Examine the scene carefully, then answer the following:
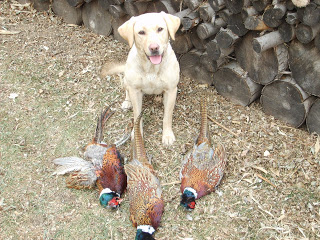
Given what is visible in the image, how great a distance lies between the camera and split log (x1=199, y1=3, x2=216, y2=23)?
3578 millimetres

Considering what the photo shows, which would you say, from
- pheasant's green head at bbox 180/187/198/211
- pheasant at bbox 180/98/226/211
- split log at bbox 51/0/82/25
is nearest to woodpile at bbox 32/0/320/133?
pheasant at bbox 180/98/226/211

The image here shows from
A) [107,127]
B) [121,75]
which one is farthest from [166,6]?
[107,127]

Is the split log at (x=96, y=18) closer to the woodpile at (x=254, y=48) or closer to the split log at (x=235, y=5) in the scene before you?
the woodpile at (x=254, y=48)

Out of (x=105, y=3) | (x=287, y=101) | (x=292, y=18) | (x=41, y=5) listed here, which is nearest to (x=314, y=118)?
(x=287, y=101)

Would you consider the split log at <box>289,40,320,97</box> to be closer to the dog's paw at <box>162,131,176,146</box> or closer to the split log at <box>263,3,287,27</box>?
the split log at <box>263,3,287,27</box>

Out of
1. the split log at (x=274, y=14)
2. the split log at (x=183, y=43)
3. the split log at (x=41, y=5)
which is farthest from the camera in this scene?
the split log at (x=41, y=5)

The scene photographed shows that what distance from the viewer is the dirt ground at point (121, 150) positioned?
3062 mm

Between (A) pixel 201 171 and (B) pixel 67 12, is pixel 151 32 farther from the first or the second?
(B) pixel 67 12

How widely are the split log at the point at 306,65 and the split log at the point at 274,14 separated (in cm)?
32

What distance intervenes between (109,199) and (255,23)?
218cm

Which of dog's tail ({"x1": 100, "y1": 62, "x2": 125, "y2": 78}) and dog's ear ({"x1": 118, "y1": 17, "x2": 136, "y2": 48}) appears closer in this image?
dog's ear ({"x1": 118, "y1": 17, "x2": 136, "y2": 48})

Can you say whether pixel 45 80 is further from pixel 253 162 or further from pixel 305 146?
pixel 305 146

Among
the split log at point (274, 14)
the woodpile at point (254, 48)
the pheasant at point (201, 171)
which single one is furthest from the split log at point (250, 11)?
the pheasant at point (201, 171)

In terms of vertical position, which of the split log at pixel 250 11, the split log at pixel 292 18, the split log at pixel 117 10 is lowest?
the split log at pixel 117 10
